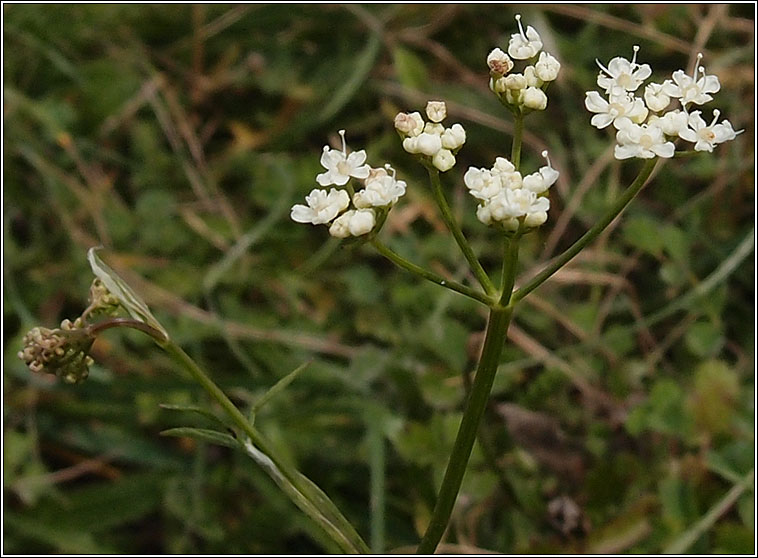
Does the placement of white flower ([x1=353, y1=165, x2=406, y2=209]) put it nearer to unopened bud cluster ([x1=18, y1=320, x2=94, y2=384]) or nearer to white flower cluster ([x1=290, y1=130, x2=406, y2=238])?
white flower cluster ([x1=290, y1=130, x2=406, y2=238])

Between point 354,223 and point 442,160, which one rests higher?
point 442,160

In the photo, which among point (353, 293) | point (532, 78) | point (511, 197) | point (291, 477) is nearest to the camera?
point (511, 197)

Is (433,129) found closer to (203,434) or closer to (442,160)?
(442,160)

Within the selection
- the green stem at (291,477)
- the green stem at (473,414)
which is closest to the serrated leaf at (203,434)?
the green stem at (291,477)

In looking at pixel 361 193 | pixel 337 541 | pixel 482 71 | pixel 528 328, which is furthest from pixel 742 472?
pixel 482 71

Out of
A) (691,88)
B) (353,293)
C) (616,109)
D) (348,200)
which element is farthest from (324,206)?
(353,293)

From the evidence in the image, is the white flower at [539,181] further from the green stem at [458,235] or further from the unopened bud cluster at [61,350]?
the unopened bud cluster at [61,350]

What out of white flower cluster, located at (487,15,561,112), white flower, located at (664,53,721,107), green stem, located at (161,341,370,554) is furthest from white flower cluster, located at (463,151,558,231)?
green stem, located at (161,341,370,554)
